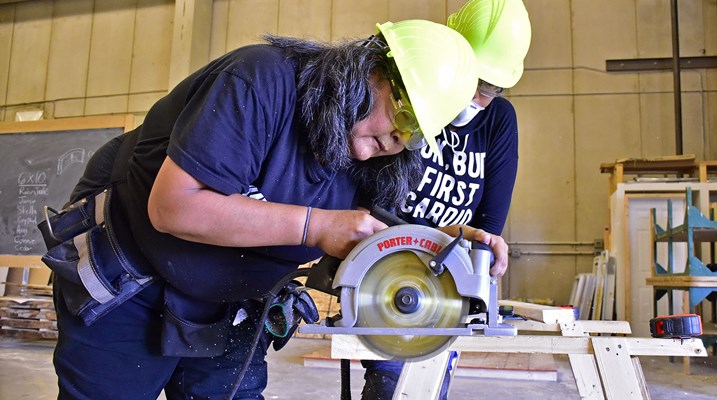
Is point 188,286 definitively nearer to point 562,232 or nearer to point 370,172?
point 370,172

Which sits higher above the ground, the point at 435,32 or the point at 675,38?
the point at 675,38

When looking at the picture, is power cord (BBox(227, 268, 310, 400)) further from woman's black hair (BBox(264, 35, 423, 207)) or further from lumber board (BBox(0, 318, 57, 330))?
lumber board (BBox(0, 318, 57, 330))

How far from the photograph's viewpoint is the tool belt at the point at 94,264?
44.4 inches

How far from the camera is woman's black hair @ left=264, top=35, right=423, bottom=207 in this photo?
105 cm

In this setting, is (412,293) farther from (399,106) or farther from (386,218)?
(399,106)

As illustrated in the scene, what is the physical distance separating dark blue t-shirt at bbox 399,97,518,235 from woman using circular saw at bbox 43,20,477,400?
43 centimetres

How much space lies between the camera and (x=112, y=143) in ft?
4.40

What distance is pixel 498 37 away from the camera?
Result: 5.82 feet

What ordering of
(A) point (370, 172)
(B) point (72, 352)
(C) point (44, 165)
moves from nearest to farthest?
(B) point (72, 352) → (A) point (370, 172) → (C) point (44, 165)

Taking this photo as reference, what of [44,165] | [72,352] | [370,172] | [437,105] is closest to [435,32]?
[437,105]

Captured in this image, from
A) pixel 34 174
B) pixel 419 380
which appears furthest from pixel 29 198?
pixel 419 380

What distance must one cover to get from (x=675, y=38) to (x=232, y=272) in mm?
7009

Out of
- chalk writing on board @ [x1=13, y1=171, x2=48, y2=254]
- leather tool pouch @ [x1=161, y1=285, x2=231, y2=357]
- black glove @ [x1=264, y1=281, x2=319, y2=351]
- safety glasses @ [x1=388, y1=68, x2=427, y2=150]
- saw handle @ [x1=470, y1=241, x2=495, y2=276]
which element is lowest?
leather tool pouch @ [x1=161, y1=285, x2=231, y2=357]

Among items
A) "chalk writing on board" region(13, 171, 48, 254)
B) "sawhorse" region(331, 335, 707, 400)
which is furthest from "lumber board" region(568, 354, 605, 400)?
"chalk writing on board" region(13, 171, 48, 254)
